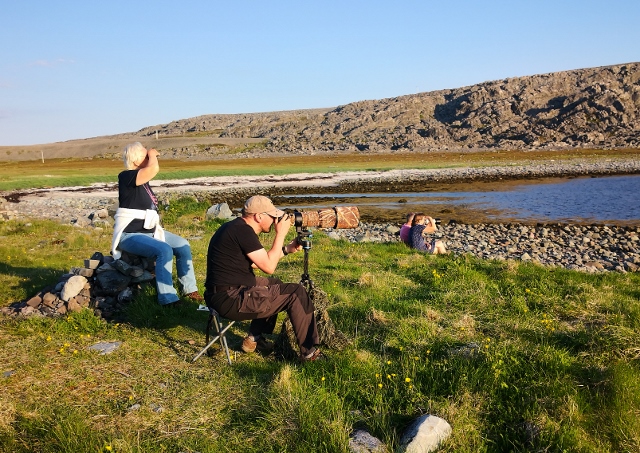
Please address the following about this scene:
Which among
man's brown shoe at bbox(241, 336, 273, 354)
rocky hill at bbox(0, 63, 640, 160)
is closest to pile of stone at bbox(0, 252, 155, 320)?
man's brown shoe at bbox(241, 336, 273, 354)

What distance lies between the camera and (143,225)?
7809mm

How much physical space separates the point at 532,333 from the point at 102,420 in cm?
496

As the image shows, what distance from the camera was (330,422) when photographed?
4.38 m

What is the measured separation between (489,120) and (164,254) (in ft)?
376

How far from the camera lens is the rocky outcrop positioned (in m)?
90.2

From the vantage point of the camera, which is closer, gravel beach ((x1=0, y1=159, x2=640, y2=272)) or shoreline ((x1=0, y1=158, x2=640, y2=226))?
gravel beach ((x1=0, y1=159, x2=640, y2=272))

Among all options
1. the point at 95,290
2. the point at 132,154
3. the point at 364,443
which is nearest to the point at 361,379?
the point at 364,443

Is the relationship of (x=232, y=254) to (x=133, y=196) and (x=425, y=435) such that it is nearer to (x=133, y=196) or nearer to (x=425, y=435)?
(x=133, y=196)

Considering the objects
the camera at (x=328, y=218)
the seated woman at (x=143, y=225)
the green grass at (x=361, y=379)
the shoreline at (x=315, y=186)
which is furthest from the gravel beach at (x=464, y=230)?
the seated woman at (x=143, y=225)

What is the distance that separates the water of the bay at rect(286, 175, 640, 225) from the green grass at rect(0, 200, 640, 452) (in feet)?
53.6

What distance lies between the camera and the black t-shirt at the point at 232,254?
18.9 ft

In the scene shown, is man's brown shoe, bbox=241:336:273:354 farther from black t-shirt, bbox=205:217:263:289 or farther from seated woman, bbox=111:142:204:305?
seated woman, bbox=111:142:204:305

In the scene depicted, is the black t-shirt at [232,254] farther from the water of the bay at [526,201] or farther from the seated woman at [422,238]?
the water of the bay at [526,201]

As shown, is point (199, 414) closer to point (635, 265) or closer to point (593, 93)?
point (635, 265)
